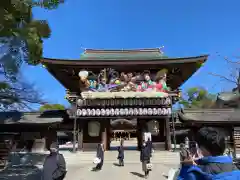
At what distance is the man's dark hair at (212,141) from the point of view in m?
2.32

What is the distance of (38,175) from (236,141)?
14.6 m

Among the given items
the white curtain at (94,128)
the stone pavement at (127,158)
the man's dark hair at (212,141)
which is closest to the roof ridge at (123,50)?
the white curtain at (94,128)

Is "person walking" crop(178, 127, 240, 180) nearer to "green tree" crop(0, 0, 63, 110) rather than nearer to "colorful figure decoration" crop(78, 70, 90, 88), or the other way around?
"green tree" crop(0, 0, 63, 110)

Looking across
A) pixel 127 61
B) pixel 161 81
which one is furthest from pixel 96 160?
pixel 161 81

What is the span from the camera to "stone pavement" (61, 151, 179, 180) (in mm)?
11384

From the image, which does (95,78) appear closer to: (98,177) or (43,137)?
(43,137)

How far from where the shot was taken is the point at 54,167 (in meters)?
4.96

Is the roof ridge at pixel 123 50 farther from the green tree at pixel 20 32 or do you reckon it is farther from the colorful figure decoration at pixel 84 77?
the green tree at pixel 20 32

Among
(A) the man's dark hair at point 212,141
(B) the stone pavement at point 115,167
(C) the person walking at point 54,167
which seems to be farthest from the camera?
(B) the stone pavement at point 115,167

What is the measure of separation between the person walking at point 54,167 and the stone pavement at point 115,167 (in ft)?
21.2

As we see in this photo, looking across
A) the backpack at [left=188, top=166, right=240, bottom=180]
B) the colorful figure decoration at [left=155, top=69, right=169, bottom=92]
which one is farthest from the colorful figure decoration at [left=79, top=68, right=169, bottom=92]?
the backpack at [left=188, top=166, right=240, bottom=180]

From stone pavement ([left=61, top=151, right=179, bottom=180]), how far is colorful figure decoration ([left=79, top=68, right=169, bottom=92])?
5.01 metres

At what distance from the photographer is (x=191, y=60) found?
18.5 meters

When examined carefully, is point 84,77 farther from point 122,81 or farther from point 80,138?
point 80,138
